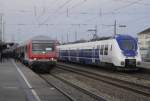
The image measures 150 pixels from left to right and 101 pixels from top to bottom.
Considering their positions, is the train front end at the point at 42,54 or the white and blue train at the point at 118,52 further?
the white and blue train at the point at 118,52

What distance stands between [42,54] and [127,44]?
7121 millimetres

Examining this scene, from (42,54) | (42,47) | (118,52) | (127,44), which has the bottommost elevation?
(42,54)

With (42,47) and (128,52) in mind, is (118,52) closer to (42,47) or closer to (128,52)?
(128,52)

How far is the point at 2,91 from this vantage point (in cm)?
1870

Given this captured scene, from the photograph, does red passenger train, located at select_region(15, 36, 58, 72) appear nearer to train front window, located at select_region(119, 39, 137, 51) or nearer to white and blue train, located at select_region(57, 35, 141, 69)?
white and blue train, located at select_region(57, 35, 141, 69)

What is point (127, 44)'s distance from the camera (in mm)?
36219

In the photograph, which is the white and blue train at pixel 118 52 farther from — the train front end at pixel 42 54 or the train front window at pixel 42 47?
the train front window at pixel 42 47

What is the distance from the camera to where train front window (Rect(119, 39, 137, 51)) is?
3578 cm

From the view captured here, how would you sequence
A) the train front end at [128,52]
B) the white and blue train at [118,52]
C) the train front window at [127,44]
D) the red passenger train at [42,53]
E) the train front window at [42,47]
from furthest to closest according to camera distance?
the train front window at [127,44] < the white and blue train at [118,52] < the train front end at [128,52] < the train front window at [42,47] < the red passenger train at [42,53]

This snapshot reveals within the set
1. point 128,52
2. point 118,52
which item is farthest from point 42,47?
point 128,52

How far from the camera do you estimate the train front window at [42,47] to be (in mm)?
34781

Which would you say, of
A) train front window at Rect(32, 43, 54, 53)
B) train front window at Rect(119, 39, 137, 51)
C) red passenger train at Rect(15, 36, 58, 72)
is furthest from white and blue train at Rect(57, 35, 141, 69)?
train front window at Rect(32, 43, 54, 53)

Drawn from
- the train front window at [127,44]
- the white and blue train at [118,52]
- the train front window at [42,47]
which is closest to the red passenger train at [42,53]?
the train front window at [42,47]

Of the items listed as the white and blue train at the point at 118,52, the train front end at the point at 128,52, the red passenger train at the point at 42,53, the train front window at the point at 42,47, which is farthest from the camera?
the white and blue train at the point at 118,52
